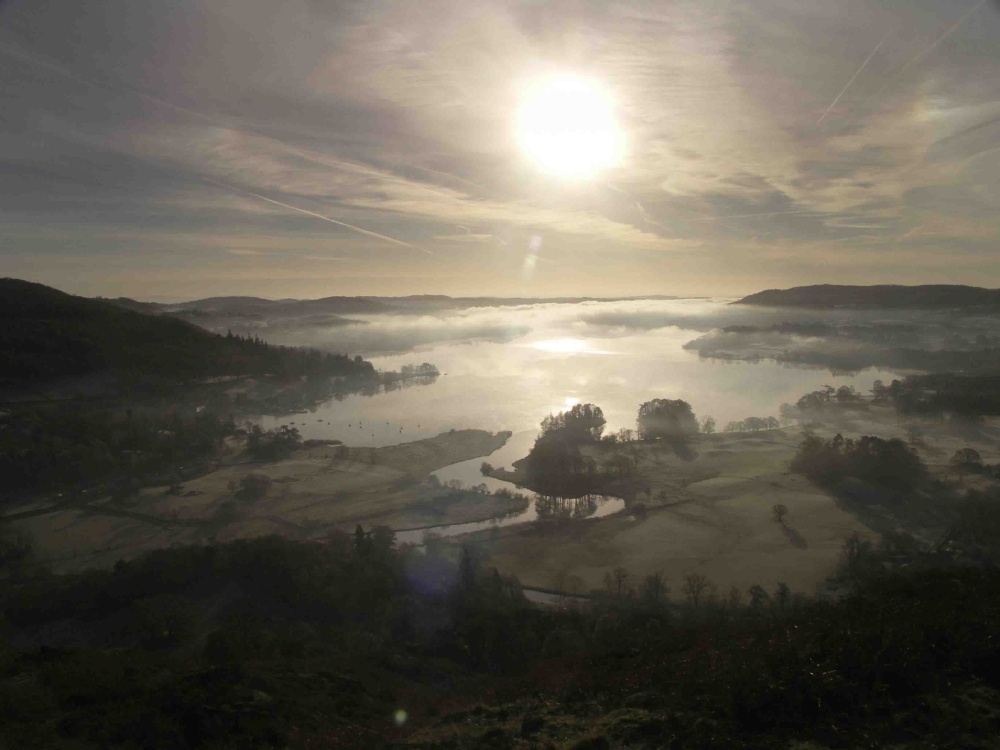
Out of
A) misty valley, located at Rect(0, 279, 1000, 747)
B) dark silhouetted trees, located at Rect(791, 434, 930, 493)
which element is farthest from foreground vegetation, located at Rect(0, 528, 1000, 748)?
dark silhouetted trees, located at Rect(791, 434, 930, 493)

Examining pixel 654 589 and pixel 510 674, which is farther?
pixel 654 589

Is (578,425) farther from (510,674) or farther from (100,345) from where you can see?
(100,345)

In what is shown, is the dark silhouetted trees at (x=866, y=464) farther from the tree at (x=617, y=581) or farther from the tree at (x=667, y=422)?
the tree at (x=617, y=581)

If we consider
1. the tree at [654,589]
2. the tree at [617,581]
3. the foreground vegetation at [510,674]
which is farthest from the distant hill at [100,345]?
the tree at [654,589]

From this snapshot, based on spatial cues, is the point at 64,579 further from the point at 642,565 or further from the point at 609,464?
the point at 609,464

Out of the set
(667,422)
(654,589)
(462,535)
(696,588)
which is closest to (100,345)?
(462,535)

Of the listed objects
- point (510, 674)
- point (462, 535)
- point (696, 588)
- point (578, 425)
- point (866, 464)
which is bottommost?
point (462, 535)
